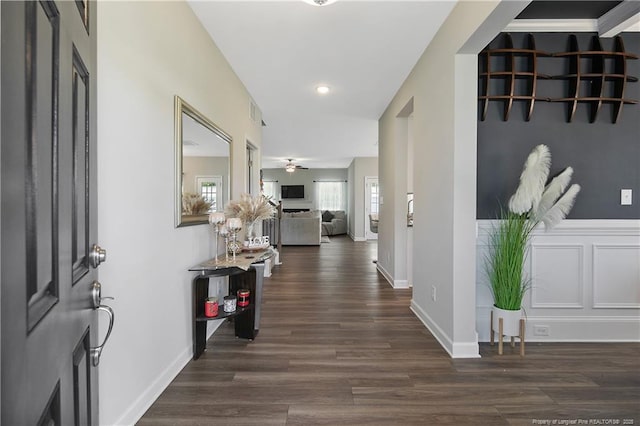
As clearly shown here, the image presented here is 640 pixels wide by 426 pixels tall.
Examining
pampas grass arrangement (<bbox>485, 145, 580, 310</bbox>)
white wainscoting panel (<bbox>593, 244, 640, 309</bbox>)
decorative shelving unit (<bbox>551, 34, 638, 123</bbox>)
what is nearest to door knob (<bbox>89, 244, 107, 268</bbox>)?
pampas grass arrangement (<bbox>485, 145, 580, 310</bbox>)

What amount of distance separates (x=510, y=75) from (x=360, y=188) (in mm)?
7370

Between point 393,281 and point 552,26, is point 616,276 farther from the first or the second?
point 393,281

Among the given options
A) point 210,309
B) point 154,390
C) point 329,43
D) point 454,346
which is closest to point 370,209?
point 329,43

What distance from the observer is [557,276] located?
8.56 feet

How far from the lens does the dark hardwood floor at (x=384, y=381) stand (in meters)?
1.72

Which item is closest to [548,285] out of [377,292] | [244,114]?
[377,292]

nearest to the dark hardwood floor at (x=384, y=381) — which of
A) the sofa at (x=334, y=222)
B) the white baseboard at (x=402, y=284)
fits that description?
the white baseboard at (x=402, y=284)

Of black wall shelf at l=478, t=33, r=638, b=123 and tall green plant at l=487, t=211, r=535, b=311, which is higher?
black wall shelf at l=478, t=33, r=638, b=123

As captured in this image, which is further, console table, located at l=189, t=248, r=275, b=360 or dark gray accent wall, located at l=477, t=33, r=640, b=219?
dark gray accent wall, located at l=477, t=33, r=640, b=219

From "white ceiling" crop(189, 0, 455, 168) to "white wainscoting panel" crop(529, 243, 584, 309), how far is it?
6.76 ft

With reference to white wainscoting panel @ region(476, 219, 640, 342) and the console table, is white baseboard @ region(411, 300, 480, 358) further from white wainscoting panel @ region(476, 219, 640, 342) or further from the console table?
the console table

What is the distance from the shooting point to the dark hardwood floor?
172 cm

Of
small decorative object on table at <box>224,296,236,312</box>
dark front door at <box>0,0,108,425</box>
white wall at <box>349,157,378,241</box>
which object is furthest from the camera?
white wall at <box>349,157,378,241</box>

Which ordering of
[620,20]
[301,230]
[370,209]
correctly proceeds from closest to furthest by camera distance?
1. [620,20]
2. [301,230]
3. [370,209]
